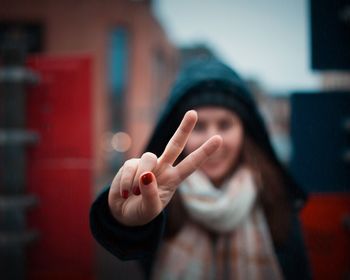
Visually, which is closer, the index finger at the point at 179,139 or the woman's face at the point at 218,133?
the index finger at the point at 179,139

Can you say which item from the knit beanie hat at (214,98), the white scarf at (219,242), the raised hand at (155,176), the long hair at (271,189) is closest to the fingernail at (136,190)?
the raised hand at (155,176)

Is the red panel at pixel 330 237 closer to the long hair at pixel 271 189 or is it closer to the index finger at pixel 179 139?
the long hair at pixel 271 189

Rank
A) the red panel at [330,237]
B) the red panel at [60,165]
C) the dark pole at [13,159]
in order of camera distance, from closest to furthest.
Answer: the red panel at [330,237]
the dark pole at [13,159]
the red panel at [60,165]

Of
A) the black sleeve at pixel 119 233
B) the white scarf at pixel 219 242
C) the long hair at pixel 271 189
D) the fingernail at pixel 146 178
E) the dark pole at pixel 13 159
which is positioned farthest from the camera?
the dark pole at pixel 13 159

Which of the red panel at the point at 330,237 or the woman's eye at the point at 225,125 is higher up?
the woman's eye at the point at 225,125

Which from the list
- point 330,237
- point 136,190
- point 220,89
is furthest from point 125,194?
point 330,237

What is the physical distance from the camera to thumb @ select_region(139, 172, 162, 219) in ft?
2.89

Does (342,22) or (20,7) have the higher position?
(20,7)

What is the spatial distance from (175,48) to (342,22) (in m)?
18.7

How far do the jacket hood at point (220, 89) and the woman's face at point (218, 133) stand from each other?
0.06m

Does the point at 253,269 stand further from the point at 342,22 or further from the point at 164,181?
the point at 342,22

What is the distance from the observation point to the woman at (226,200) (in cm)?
145

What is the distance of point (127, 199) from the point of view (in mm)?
993

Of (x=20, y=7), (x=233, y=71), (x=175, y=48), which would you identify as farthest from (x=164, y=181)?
(x=175, y=48)
